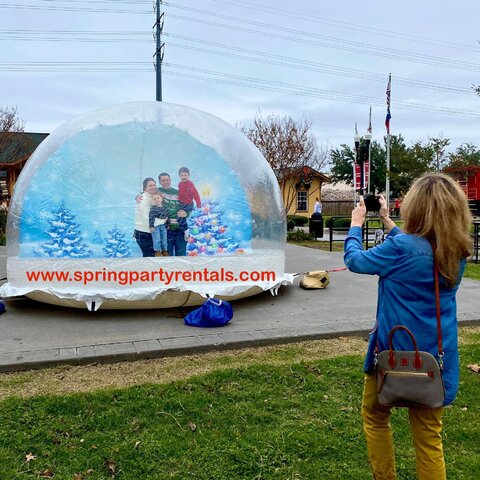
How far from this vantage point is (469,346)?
5.68 meters

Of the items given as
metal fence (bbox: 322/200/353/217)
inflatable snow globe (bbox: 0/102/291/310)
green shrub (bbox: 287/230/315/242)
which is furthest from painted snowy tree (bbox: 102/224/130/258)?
metal fence (bbox: 322/200/353/217)

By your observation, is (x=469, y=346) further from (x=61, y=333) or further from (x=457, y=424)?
(x=61, y=333)

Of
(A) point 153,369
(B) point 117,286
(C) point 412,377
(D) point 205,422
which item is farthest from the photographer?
(B) point 117,286

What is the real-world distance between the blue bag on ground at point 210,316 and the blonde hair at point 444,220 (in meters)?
3.93

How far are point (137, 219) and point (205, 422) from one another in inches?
149

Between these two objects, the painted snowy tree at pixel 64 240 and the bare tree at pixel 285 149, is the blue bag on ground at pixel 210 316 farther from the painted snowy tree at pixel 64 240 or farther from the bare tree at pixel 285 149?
the bare tree at pixel 285 149

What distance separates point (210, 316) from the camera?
6.20 m

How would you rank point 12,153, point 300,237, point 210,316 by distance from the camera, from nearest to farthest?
point 210,316, point 300,237, point 12,153

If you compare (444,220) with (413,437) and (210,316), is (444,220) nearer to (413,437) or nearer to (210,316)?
(413,437)

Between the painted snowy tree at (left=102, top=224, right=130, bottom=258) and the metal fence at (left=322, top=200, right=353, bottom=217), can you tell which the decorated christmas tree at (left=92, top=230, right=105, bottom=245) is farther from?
the metal fence at (left=322, top=200, right=353, bottom=217)

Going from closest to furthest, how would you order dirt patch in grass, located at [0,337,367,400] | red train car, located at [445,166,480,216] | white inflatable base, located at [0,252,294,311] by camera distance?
dirt patch in grass, located at [0,337,367,400] < white inflatable base, located at [0,252,294,311] < red train car, located at [445,166,480,216]

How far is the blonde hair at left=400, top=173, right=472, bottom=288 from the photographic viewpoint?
8.20 feet

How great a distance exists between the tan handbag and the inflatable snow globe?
4.57 meters

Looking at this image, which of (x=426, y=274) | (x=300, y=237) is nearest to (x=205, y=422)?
(x=426, y=274)
